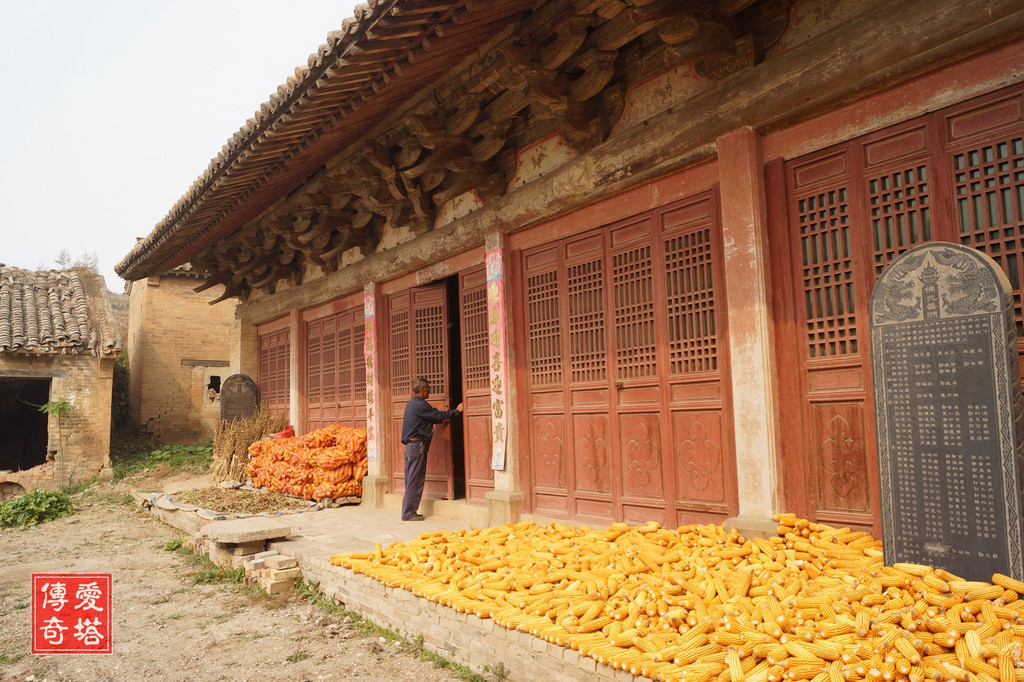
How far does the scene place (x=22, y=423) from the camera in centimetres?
1697

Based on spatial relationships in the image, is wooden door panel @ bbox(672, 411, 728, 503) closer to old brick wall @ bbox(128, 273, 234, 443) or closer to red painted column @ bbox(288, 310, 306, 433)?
red painted column @ bbox(288, 310, 306, 433)

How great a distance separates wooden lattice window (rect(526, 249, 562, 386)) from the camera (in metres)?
6.68

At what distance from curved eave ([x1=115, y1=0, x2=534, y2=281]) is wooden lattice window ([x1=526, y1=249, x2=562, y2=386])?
200 centimetres

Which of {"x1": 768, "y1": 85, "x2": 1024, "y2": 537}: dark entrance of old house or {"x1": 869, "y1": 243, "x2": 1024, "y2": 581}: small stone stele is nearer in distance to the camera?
{"x1": 869, "y1": 243, "x2": 1024, "y2": 581}: small stone stele

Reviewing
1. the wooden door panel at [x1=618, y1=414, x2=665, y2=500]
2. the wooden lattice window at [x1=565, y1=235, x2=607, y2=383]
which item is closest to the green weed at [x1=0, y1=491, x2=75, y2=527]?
the wooden lattice window at [x1=565, y1=235, x2=607, y2=383]

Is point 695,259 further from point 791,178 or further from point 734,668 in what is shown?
point 734,668

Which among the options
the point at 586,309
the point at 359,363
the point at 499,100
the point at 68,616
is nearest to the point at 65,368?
the point at 359,363

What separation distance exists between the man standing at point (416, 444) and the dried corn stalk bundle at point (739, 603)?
110 inches

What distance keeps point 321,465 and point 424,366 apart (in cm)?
225

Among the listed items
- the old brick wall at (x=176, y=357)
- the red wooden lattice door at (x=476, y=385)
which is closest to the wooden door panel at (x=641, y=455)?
the red wooden lattice door at (x=476, y=385)

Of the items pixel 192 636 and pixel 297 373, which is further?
pixel 297 373

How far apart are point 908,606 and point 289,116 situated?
584cm

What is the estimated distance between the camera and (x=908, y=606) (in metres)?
3.09

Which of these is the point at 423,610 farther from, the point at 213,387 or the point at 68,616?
the point at 213,387
